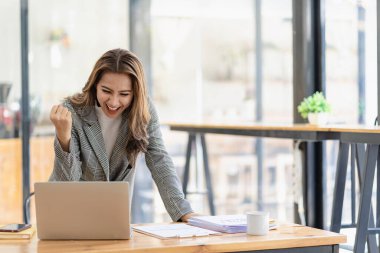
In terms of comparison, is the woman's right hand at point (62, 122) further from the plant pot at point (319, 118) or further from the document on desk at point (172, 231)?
the plant pot at point (319, 118)

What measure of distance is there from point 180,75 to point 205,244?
435 centimetres

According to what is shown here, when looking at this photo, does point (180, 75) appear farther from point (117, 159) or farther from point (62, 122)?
point (62, 122)

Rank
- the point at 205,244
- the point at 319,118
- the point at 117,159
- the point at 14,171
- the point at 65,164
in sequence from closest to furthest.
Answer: the point at 205,244 → the point at 65,164 → the point at 117,159 → the point at 319,118 → the point at 14,171

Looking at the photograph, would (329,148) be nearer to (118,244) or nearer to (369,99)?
(369,99)

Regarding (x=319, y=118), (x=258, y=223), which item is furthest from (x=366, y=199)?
(x=258, y=223)

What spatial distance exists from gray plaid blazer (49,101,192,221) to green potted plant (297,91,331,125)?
163 centimetres

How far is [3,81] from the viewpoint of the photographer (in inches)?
239

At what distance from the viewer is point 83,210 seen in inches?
100

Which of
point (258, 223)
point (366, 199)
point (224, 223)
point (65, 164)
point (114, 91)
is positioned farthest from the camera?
point (366, 199)

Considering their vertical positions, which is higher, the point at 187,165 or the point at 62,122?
the point at 62,122

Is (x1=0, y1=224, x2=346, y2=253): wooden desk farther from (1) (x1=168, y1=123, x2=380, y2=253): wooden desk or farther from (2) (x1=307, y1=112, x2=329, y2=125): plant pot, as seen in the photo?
(2) (x1=307, y1=112, x2=329, y2=125): plant pot

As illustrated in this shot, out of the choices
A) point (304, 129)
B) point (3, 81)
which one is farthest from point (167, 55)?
point (304, 129)

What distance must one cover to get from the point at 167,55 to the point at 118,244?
4430 millimetres

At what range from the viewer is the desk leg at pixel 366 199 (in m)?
3.76
